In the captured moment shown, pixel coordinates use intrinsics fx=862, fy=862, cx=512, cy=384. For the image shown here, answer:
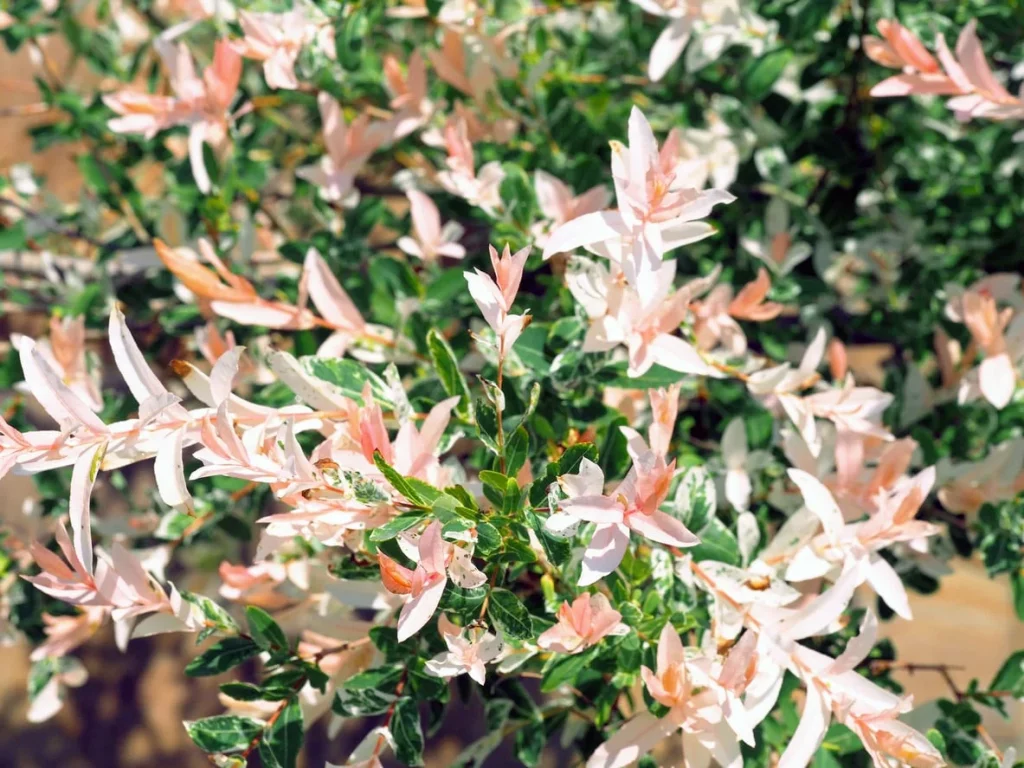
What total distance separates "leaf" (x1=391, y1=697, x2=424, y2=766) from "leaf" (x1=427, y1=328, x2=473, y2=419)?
0.74 ft

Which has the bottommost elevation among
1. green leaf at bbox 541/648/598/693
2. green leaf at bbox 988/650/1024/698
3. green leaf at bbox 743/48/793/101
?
green leaf at bbox 988/650/1024/698

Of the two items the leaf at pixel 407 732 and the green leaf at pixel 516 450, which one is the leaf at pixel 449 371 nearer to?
the green leaf at pixel 516 450

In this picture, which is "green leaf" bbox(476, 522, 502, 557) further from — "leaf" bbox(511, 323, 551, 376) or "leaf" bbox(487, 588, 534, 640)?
"leaf" bbox(511, 323, 551, 376)

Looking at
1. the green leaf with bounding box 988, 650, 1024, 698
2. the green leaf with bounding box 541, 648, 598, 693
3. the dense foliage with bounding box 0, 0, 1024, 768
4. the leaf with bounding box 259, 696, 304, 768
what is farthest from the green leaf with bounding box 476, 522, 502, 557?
the green leaf with bounding box 988, 650, 1024, 698

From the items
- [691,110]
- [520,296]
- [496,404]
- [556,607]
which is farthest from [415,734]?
[691,110]

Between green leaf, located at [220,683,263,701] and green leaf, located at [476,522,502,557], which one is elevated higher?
green leaf, located at [476,522,502,557]

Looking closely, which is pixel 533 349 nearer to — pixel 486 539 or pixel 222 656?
pixel 486 539

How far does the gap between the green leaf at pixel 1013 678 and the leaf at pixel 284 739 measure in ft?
2.10

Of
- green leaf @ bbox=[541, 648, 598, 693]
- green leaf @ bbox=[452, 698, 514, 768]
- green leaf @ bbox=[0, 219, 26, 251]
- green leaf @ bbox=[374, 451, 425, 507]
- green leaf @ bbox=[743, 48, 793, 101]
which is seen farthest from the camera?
green leaf @ bbox=[0, 219, 26, 251]

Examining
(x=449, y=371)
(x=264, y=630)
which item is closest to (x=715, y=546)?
(x=449, y=371)

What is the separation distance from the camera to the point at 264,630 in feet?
2.19

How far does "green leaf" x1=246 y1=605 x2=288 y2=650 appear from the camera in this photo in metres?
0.66

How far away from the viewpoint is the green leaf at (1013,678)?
0.79 metres

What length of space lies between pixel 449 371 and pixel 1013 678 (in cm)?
61
